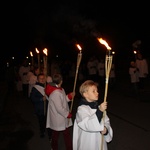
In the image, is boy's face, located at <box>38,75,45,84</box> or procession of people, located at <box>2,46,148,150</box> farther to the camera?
boy's face, located at <box>38,75,45,84</box>

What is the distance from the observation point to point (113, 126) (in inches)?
310

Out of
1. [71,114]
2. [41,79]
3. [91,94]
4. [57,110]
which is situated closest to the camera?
[91,94]

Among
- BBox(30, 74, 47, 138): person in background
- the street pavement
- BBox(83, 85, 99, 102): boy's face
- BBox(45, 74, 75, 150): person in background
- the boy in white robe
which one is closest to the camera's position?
the boy in white robe

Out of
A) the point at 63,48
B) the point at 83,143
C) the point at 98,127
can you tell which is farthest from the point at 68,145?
the point at 63,48

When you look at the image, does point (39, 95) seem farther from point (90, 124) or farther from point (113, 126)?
point (90, 124)

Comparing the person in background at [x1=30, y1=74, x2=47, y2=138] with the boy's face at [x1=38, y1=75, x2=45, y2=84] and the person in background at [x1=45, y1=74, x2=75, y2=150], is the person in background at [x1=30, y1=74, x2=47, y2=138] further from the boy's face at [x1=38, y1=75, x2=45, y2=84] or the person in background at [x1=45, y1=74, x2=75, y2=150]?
the person in background at [x1=45, y1=74, x2=75, y2=150]

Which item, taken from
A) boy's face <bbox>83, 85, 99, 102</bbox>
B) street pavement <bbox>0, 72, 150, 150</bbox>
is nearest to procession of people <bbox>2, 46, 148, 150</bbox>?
boy's face <bbox>83, 85, 99, 102</bbox>

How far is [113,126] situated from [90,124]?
446 centimetres

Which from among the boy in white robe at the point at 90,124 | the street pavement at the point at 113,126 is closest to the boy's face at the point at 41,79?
the street pavement at the point at 113,126

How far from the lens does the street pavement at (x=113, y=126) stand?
6480 mm

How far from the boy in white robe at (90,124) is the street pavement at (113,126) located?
245 cm

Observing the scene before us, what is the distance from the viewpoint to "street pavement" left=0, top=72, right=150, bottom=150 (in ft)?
21.3

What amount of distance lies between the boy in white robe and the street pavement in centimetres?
245

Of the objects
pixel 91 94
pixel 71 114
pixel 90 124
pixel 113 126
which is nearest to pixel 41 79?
pixel 71 114
